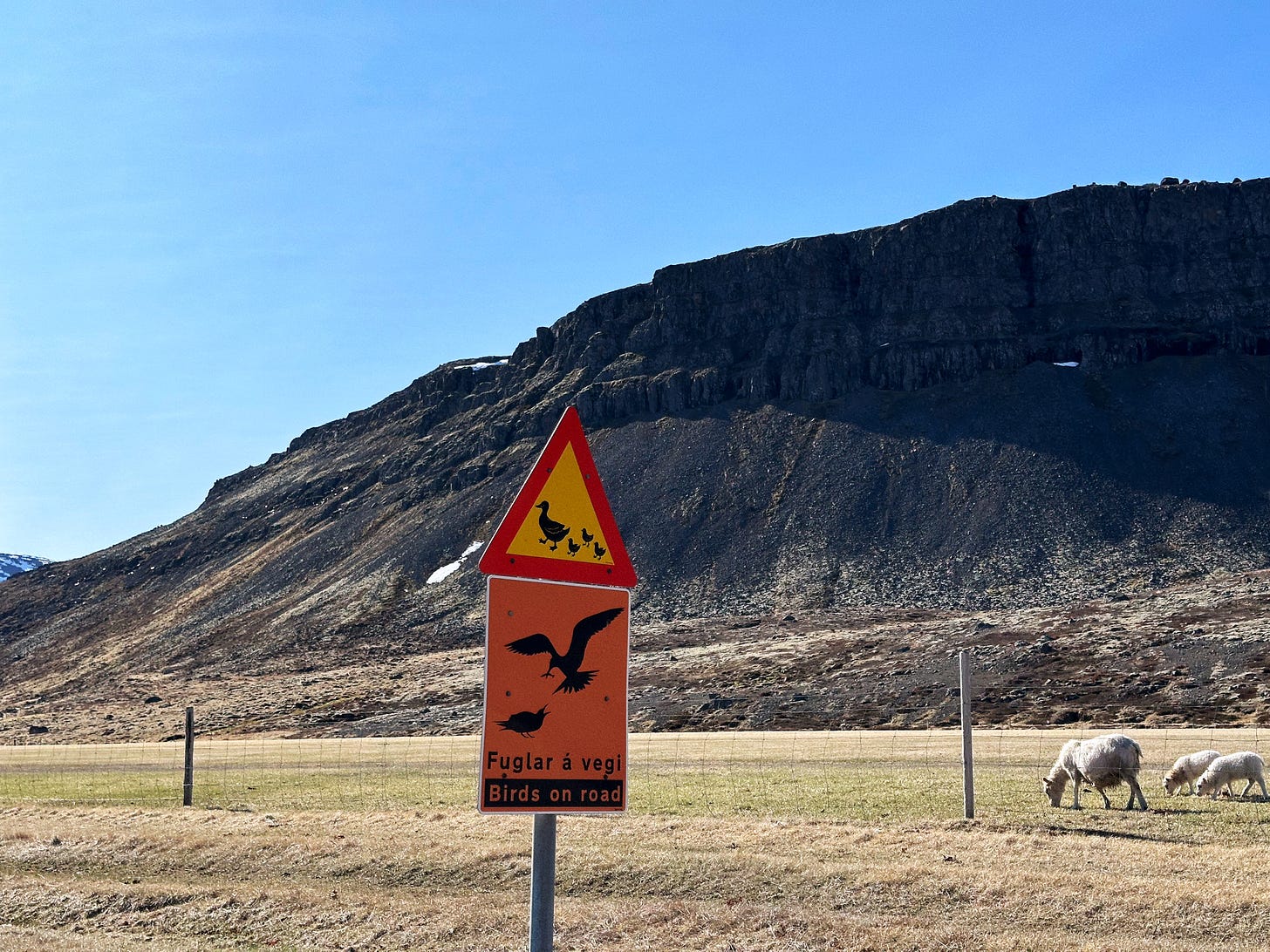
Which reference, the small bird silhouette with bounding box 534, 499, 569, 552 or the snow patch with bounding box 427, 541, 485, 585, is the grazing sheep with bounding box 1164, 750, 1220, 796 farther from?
the snow patch with bounding box 427, 541, 485, 585

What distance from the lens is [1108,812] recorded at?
846 inches

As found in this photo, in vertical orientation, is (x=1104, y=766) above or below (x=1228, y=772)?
above

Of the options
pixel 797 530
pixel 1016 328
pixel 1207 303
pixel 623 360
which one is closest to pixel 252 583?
pixel 623 360

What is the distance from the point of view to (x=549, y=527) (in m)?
6.82

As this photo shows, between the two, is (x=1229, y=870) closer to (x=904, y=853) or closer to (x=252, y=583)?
(x=904, y=853)

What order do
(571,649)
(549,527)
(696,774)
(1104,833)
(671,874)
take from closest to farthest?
(571,649), (549,527), (671,874), (1104,833), (696,774)

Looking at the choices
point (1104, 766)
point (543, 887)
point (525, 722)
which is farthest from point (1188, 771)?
point (525, 722)

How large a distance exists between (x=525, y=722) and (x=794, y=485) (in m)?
128

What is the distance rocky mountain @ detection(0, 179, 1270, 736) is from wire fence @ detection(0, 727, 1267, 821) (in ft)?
77.6

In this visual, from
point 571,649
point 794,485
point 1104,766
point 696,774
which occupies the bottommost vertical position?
point 696,774

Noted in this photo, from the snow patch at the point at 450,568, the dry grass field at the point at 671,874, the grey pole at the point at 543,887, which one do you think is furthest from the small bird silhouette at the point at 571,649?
the snow patch at the point at 450,568

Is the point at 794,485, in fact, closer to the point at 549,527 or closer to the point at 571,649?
the point at 549,527

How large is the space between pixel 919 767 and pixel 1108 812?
Answer: 1352 cm

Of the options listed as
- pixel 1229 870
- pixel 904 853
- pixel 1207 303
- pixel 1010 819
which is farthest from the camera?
pixel 1207 303
